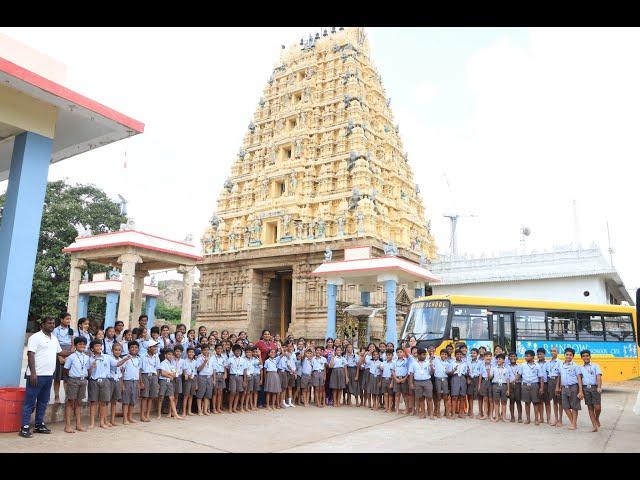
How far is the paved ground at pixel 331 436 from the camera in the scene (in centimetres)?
661

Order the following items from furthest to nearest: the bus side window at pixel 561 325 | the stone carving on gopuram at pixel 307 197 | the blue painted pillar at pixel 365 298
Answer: the stone carving on gopuram at pixel 307 197 < the blue painted pillar at pixel 365 298 < the bus side window at pixel 561 325

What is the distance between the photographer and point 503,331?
49.3ft

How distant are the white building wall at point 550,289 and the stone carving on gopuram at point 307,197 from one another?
3656 mm

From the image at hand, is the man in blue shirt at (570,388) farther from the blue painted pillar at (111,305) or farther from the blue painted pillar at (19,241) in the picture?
A: the blue painted pillar at (111,305)

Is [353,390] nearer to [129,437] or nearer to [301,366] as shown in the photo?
[301,366]

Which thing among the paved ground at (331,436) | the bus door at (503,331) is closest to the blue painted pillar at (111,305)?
the paved ground at (331,436)

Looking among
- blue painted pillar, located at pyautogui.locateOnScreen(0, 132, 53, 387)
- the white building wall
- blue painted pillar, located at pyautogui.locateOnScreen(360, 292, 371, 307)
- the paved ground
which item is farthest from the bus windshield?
the white building wall

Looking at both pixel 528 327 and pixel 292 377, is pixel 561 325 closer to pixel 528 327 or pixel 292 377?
pixel 528 327

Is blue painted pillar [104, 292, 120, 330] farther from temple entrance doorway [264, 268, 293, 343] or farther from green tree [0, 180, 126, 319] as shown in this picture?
temple entrance doorway [264, 268, 293, 343]

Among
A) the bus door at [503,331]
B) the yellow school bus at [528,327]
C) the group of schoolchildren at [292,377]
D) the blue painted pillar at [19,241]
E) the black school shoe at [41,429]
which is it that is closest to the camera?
the black school shoe at [41,429]

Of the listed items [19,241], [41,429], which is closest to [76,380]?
[41,429]

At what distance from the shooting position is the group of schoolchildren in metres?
8.02

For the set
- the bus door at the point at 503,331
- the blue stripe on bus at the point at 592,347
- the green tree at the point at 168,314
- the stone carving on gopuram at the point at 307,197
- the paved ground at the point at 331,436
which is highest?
the stone carving on gopuram at the point at 307,197

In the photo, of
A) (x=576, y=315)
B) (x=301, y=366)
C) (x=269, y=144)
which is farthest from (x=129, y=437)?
(x=269, y=144)
